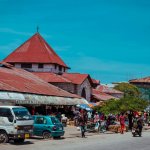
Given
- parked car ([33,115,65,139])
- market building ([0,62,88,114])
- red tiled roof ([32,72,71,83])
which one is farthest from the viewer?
red tiled roof ([32,72,71,83])

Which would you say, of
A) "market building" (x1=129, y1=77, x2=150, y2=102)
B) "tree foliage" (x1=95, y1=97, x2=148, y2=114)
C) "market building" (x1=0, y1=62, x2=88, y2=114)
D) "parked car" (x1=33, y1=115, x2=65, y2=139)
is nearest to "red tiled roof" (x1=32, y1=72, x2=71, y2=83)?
"market building" (x1=0, y1=62, x2=88, y2=114)

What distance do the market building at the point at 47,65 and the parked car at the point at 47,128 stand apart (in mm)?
32705

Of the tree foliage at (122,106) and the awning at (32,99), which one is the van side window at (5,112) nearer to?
the awning at (32,99)

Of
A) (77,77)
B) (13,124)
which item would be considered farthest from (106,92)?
(13,124)

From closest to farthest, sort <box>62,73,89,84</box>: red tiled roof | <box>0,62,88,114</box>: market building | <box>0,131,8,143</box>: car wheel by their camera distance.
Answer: <box>0,131,8,143</box>: car wheel, <box>0,62,88,114</box>: market building, <box>62,73,89,84</box>: red tiled roof

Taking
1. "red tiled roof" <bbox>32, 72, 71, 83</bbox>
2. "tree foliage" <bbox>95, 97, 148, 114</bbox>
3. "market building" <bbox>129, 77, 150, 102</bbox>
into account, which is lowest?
"tree foliage" <bbox>95, 97, 148, 114</bbox>

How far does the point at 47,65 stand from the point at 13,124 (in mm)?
51259

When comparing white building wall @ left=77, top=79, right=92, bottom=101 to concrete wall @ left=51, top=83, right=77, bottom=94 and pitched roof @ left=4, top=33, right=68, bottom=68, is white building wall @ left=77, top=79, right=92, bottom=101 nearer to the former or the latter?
concrete wall @ left=51, top=83, right=77, bottom=94

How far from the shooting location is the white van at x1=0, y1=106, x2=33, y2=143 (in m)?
23.1

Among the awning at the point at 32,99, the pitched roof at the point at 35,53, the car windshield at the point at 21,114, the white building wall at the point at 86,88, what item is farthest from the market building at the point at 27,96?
the pitched roof at the point at 35,53

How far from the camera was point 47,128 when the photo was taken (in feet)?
92.5

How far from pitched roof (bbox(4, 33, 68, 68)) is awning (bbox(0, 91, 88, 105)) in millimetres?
25777

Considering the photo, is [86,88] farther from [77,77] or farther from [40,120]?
[40,120]

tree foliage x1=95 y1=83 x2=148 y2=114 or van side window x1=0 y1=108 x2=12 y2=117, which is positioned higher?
tree foliage x1=95 y1=83 x2=148 y2=114
